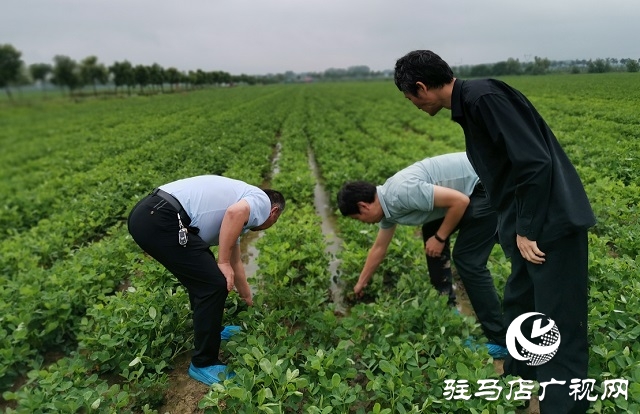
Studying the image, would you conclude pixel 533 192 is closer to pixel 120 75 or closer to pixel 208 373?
pixel 208 373

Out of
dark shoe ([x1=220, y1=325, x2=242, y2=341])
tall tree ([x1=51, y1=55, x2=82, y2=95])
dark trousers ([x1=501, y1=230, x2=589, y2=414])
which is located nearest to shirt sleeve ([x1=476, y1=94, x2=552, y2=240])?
dark trousers ([x1=501, y1=230, x2=589, y2=414])

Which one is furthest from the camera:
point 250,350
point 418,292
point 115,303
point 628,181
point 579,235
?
point 628,181

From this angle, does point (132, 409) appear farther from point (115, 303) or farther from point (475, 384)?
point (475, 384)

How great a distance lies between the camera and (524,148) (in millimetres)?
1849

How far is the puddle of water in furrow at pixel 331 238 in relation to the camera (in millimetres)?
4168

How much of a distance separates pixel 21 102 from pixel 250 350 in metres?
2.06

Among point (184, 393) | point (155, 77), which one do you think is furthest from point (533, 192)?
point (155, 77)

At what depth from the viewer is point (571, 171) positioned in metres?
2.03

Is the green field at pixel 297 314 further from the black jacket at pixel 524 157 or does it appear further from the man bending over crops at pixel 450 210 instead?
the black jacket at pixel 524 157

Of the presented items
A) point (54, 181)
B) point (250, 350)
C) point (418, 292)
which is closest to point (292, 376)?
point (250, 350)

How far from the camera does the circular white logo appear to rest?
2.17 metres

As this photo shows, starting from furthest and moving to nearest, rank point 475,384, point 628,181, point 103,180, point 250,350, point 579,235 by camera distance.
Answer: point 103,180
point 628,181
point 250,350
point 475,384
point 579,235

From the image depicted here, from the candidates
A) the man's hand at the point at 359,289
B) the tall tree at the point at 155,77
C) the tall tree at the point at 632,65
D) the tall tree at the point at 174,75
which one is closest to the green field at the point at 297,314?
the tall tree at the point at 632,65

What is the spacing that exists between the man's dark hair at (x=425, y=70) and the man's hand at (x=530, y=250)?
92 cm
